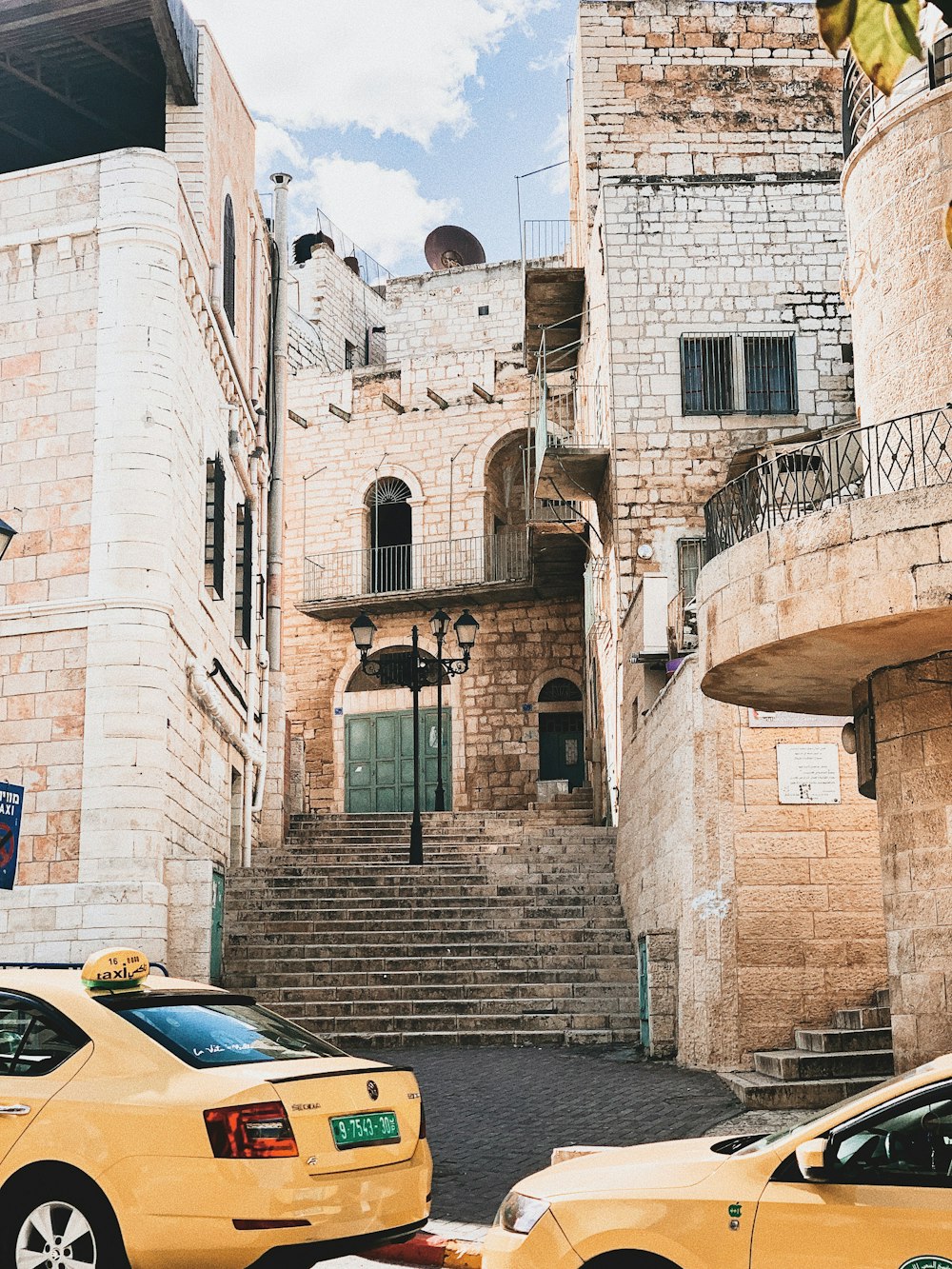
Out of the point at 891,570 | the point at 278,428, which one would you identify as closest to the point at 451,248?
the point at 278,428

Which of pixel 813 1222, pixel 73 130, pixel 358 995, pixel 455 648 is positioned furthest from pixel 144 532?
pixel 455 648

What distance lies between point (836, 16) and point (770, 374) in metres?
20.6

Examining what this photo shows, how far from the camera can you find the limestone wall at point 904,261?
34.0ft

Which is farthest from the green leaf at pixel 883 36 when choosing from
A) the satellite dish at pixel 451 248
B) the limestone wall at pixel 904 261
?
the satellite dish at pixel 451 248

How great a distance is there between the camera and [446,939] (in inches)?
699

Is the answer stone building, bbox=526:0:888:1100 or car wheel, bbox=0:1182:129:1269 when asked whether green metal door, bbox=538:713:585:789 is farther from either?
car wheel, bbox=0:1182:129:1269

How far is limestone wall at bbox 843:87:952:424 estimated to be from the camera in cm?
1038

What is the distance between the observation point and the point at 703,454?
21281 mm

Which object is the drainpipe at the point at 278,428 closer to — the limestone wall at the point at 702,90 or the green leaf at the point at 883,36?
the limestone wall at the point at 702,90

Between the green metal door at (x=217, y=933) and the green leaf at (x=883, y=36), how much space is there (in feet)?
51.0

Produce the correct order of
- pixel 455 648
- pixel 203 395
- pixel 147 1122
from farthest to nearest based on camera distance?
pixel 455 648 < pixel 203 395 < pixel 147 1122

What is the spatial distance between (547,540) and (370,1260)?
2220cm

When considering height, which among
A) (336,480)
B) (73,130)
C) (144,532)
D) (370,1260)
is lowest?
(370,1260)

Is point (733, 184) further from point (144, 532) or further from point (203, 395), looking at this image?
point (144, 532)
